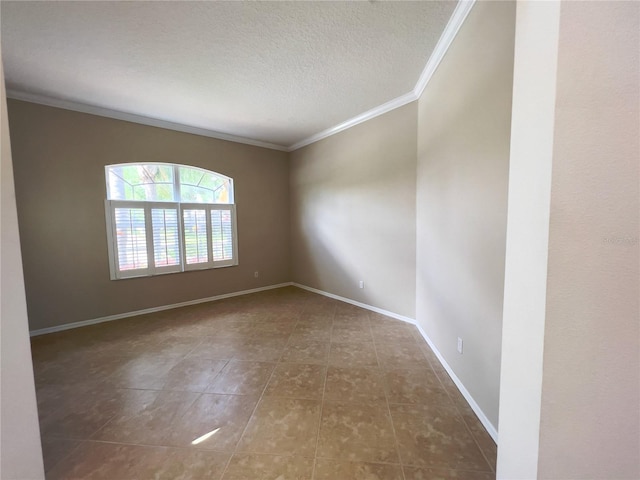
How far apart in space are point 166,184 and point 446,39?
3915mm

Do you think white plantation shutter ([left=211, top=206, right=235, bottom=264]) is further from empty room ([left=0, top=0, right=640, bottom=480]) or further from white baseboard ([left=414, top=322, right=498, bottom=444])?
white baseboard ([left=414, top=322, right=498, bottom=444])

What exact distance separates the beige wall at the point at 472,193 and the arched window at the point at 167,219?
11.2 ft

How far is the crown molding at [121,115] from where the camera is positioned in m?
2.66

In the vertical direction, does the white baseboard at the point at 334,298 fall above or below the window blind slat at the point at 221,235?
below

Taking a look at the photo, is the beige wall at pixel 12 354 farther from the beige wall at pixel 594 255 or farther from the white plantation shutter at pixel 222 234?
the white plantation shutter at pixel 222 234

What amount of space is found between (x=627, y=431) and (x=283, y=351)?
2.27m

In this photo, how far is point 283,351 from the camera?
242 cm

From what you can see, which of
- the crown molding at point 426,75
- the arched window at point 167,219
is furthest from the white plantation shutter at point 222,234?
the crown molding at point 426,75

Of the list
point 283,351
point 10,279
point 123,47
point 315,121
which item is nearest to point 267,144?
point 315,121

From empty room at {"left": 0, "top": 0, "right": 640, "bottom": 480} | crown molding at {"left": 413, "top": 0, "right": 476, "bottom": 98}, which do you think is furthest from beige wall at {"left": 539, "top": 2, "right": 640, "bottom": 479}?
crown molding at {"left": 413, "top": 0, "right": 476, "bottom": 98}

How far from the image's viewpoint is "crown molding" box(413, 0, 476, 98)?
63.4 inches

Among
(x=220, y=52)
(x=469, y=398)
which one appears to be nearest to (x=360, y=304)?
(x=469, y=398)

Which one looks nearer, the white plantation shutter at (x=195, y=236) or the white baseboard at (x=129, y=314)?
the white baseboard at (x=129, y=314)

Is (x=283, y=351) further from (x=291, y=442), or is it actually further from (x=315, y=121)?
(x=315, y=121)
